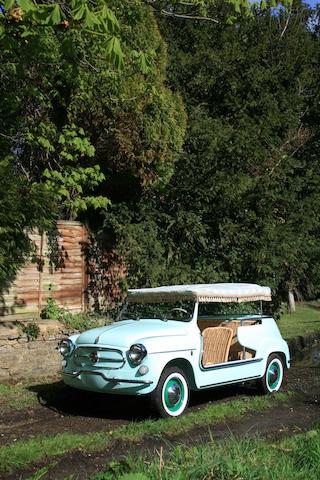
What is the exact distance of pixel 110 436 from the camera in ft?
21.0

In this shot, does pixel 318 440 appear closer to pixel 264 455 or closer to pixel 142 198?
pixel 264 455

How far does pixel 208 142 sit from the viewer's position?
544 inches

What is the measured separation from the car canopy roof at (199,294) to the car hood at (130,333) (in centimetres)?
44

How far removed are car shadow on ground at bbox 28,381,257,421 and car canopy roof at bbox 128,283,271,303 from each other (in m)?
→ 1.51

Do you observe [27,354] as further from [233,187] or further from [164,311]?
[233,187]

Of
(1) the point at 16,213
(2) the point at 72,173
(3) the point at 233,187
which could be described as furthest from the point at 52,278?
(3) the point at 233,187

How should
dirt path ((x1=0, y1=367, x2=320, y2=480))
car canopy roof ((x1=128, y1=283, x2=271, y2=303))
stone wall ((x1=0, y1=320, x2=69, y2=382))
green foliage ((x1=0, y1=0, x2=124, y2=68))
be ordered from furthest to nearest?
stone wall ((x1=0, y1=320, x2=69, y2=382)) → car canopy roof ((x1=128, y1=283, x2=271, y2=303)) → dirt path ((x1=0, y1=367, x2=320, y2=480)) → green foliage ((x1=0, y1=0, x2=124, y2=68))

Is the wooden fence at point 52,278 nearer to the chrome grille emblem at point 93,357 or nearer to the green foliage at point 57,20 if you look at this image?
the chrome grille emblem at point 93,357

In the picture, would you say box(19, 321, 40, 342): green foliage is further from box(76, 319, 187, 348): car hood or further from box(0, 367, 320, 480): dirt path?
box(76, 319, 187, 348): car hood

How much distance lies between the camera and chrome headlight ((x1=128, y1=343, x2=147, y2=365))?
708cm

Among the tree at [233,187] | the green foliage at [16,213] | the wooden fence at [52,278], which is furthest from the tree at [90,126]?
the green foliage at [16,213]

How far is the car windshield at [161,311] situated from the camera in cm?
837

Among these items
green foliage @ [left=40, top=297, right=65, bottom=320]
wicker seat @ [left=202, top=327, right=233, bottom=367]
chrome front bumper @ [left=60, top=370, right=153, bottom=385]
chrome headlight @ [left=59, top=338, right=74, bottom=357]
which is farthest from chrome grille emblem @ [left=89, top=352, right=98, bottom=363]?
green foliage @ [left=40, top=297, right=65, bottom=320]

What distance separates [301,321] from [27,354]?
518 inches
